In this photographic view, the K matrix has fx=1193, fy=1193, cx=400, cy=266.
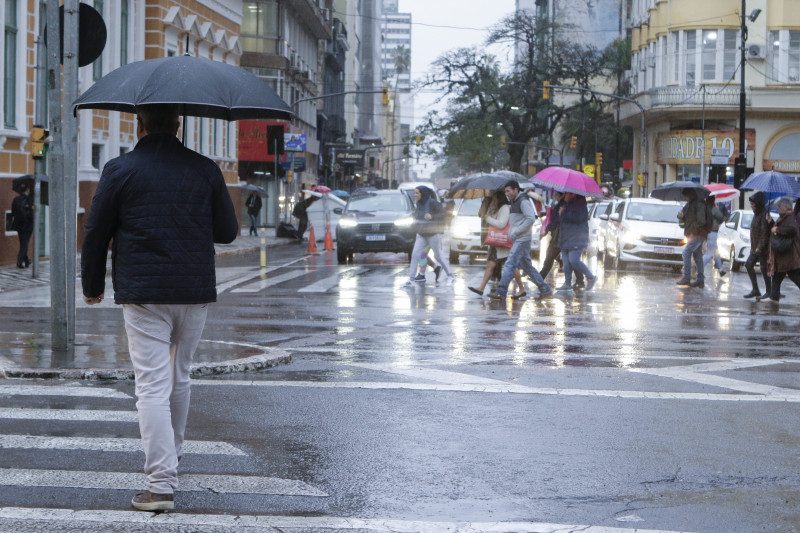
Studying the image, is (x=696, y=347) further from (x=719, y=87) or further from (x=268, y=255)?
(x=719, y=87)

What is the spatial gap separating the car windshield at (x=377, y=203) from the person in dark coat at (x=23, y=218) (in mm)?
7754

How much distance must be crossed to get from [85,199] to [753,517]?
83.7ft

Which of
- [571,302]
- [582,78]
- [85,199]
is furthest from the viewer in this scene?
[582,78]

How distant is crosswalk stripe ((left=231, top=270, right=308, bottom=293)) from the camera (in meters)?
19.3

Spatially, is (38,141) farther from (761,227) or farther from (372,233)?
(761,227)

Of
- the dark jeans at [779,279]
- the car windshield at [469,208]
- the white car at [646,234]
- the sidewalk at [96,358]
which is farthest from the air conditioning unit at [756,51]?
the sidewalk at [96,358]

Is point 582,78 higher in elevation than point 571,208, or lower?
higher

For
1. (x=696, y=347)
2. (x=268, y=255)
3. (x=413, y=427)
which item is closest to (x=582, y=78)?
(x=268, y=255)

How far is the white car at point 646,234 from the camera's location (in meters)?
25.4

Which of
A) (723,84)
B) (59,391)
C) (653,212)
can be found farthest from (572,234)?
(723,84)

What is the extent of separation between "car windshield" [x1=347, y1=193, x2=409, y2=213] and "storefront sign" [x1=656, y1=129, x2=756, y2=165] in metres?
26.4

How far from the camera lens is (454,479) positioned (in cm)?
609

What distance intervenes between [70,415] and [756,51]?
47.1m

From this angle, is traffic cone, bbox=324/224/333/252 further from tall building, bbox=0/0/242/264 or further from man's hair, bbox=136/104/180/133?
man's hair, bbox=136/104/180/133
